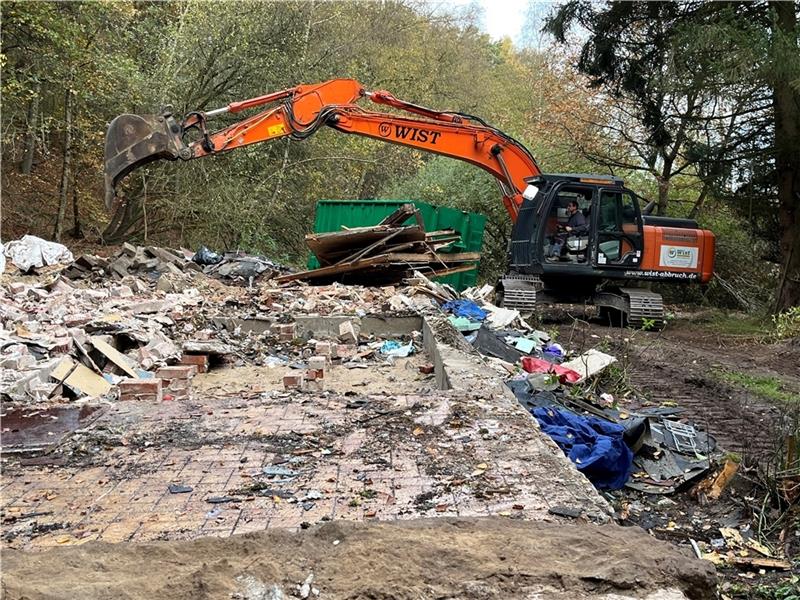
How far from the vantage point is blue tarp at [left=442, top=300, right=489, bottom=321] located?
9807mm

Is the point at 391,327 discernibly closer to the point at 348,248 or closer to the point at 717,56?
the point at 348,248

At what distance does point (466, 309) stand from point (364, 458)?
659cm

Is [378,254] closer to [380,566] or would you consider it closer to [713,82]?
[713,82]

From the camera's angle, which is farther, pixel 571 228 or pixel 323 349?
pixel 571 228

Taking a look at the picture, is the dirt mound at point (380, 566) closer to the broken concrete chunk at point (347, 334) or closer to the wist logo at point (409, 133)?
the broken concrete chunk at point (347, 334)

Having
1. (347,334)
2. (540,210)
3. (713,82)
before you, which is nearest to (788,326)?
(713,82)

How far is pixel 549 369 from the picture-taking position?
282 inches

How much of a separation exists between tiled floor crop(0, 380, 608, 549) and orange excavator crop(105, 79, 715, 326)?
24.2 feet

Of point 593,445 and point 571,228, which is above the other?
point 571,228

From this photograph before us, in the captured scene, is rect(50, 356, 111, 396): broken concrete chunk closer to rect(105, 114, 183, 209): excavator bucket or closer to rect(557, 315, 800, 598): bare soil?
rect(557, 315, 800, 598): bare soil

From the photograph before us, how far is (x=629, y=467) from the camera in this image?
191 inches

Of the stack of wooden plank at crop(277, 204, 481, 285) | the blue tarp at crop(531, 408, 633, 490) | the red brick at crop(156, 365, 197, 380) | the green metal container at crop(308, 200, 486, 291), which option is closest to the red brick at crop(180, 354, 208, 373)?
the red brick at crop(156, 365, 197, 380)

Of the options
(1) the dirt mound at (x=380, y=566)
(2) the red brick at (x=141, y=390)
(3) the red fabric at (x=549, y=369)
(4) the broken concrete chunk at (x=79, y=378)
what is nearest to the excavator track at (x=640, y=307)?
(3) the red fabric at (x=549, y=369)

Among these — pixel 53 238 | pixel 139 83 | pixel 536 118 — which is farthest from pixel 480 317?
pixel 53 238
